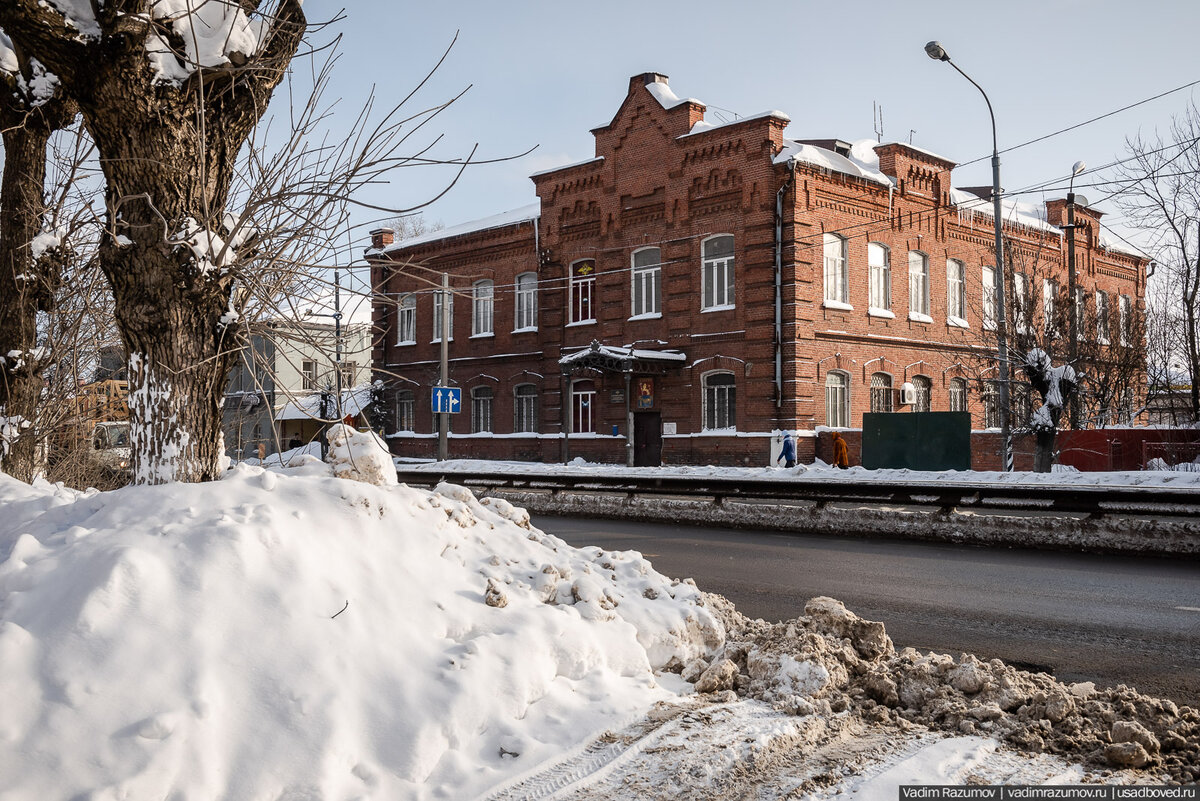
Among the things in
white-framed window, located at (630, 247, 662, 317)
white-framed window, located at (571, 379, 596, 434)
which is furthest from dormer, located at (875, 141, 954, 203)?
white-framed window, located at (571, 379, 596, 434)

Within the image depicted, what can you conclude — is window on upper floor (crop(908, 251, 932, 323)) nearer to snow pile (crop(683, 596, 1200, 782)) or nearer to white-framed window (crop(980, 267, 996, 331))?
white-framed window (crop(980, 267, 996, 331))

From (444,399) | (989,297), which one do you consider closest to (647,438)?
(444,399)

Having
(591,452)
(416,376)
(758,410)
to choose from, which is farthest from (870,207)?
(416,376)

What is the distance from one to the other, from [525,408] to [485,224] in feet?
24.1

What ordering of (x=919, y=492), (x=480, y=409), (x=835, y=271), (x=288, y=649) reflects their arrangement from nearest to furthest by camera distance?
1. (x=288, y=649)
2. (x=919, y=492)
3. (x=835, y=271)
4. (x=480, y=409)

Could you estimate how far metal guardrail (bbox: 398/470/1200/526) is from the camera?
452 inches

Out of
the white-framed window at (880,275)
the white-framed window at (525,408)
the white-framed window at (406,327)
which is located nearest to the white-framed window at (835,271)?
the white-framed window at (880,275)

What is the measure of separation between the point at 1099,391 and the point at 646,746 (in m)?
25.9

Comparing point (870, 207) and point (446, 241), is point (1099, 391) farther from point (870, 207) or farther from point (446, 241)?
point (446, 241)

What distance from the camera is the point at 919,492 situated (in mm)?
13664

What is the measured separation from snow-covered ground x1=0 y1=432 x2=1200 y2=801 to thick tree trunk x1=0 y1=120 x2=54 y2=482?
3.09 m

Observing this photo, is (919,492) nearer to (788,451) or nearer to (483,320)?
(788,451)

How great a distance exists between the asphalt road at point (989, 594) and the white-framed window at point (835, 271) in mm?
14174

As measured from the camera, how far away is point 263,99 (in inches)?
194
